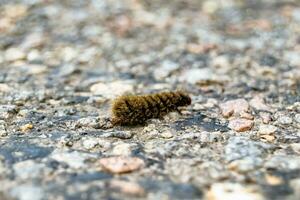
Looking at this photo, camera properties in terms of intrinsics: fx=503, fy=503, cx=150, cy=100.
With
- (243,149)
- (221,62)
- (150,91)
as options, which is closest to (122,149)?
(243,149)

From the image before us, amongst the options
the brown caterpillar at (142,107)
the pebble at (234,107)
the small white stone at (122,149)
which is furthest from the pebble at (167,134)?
the pebble at (234,107)

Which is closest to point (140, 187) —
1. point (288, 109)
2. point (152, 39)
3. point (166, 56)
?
point (288, 109)

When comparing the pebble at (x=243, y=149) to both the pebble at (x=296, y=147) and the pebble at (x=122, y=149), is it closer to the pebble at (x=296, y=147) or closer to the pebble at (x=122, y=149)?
the pebble at (x=296, y=147)

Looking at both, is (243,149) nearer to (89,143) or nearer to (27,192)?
(89,143)

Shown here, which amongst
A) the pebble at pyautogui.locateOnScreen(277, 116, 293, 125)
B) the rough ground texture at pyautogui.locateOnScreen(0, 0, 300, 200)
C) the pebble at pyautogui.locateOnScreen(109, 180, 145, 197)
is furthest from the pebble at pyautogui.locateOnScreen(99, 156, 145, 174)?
the pebble at pyautogui.locateOnScreen(277, 116, 293, 125)

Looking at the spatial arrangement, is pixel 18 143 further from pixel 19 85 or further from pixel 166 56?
pixel 166 56
